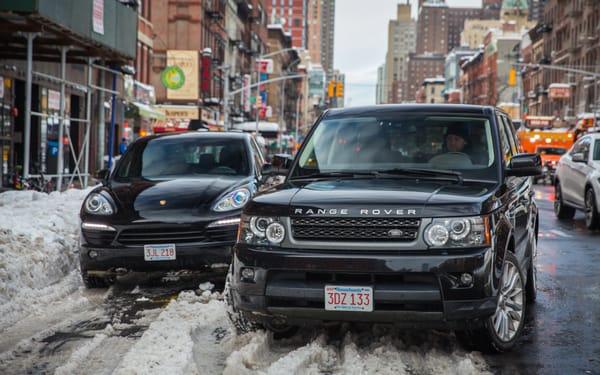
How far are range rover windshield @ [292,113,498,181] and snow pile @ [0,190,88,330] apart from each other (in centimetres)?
288

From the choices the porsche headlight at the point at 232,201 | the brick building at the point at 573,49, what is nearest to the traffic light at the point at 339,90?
the brick building at the point at 573,49

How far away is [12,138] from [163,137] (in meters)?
15.5

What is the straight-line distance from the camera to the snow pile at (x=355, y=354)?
5.71m

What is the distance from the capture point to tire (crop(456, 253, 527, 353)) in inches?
240

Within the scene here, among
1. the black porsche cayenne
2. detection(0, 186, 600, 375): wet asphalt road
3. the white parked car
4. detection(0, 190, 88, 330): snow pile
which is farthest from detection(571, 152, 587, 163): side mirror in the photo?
detection(0, 190, 88, 330): snow pile

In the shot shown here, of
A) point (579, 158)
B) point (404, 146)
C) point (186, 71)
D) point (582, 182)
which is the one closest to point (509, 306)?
point (404, 146)

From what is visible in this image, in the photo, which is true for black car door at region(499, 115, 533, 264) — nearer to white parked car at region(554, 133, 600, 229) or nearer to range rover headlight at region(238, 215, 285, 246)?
range rover headlight at region(238, 215, 285, 246)

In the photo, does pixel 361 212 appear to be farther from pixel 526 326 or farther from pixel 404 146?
pixel 526 326

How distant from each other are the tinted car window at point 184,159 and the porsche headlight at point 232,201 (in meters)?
1.20

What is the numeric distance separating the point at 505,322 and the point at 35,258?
5462 millimetres

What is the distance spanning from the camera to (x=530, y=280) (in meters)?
8.66

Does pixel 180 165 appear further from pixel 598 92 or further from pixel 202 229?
pixel 598 92

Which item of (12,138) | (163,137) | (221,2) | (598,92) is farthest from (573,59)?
(163,137)

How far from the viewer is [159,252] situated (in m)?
9.00
